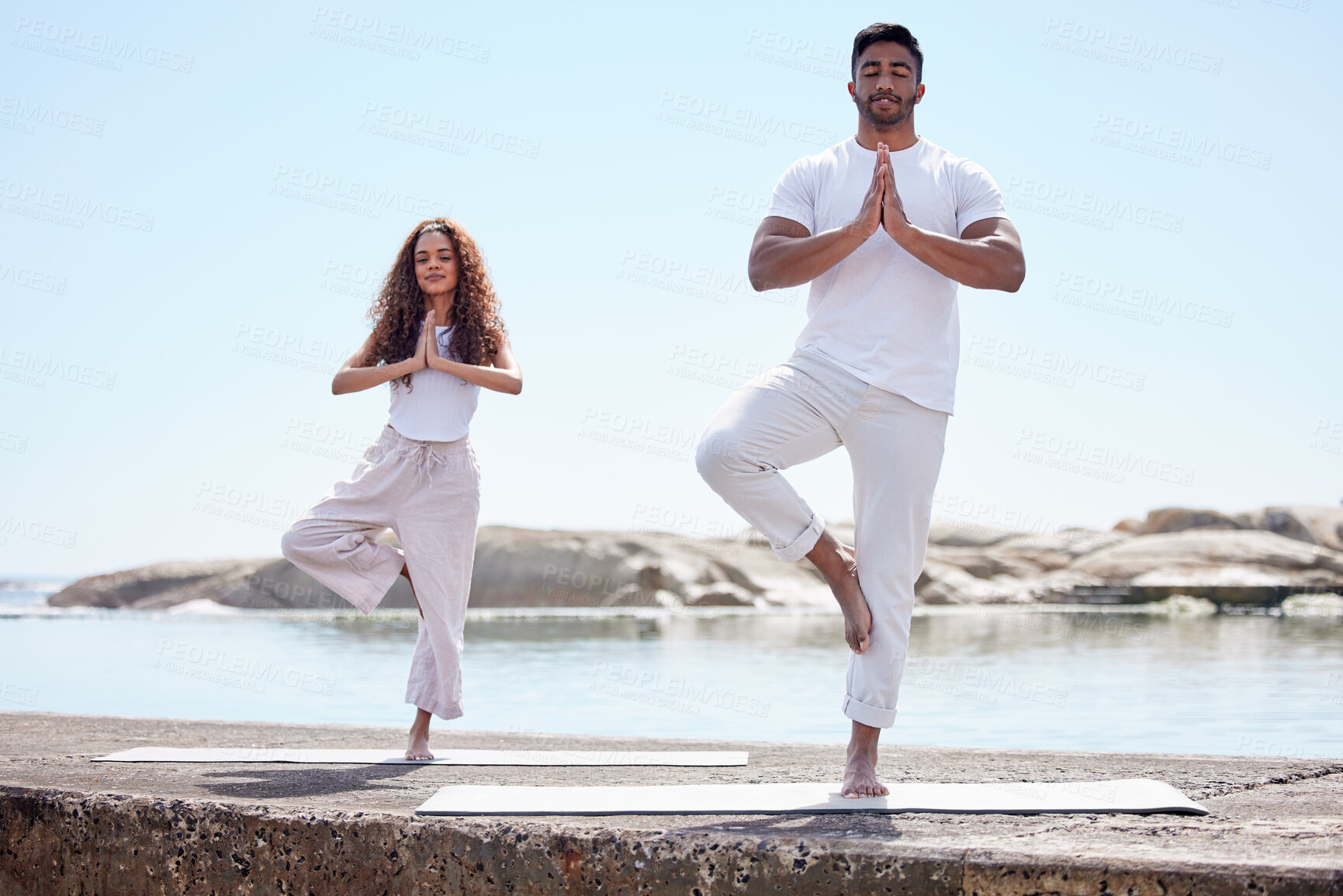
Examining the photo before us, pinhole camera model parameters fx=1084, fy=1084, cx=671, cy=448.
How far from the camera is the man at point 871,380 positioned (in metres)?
2.80

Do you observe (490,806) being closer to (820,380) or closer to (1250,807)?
(820,380)

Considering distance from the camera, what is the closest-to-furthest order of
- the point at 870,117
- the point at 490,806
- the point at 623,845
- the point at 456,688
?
1. the point at 623,845
2. the point at 490,806
3. the point at 870,117
4. the point at 456,688

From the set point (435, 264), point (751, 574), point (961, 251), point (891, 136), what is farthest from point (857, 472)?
point (751, 574)

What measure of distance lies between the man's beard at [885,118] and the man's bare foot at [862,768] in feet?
5.37

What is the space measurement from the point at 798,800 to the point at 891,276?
138 cm

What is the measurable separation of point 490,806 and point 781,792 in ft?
2.37

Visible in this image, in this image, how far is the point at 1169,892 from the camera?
1.90m

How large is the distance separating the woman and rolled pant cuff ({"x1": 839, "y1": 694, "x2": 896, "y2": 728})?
1706 mm

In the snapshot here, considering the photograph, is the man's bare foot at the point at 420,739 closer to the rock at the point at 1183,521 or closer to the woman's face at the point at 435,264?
the woman's face at the point at 435,264

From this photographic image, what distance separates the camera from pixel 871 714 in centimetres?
276

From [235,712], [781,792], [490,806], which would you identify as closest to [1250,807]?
[781,792]

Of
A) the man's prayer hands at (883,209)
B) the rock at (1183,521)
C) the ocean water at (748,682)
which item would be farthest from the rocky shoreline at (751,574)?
the man's prayer hands at (883,209)

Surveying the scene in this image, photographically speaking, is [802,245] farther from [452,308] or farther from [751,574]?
[751,574]

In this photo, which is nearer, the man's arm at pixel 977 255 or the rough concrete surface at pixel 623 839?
the rough concrete surface at pixel 623 839
